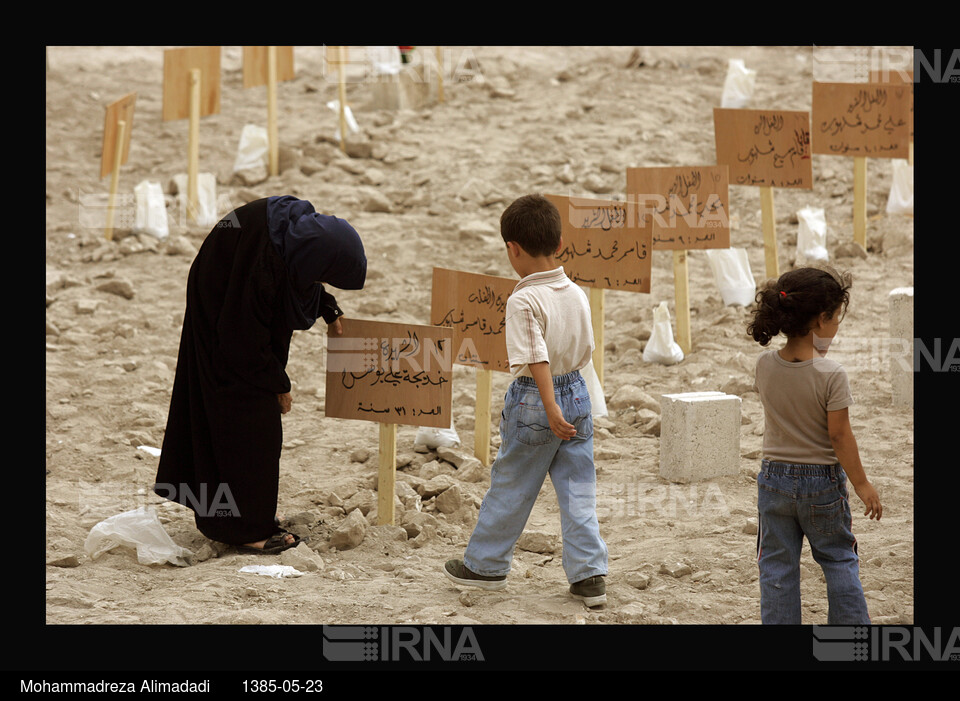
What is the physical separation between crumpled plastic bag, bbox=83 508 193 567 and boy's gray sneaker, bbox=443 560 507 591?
1259 millimetres

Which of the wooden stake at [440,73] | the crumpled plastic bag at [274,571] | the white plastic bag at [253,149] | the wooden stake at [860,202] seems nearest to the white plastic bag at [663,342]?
the wooden stake at [860,202]

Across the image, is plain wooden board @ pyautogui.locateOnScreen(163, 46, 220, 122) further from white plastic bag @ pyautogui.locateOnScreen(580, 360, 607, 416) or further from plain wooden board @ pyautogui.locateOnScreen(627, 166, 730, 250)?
white plastic bag @ pyautogui.locateOnScreen(580, 360, 607, 416)

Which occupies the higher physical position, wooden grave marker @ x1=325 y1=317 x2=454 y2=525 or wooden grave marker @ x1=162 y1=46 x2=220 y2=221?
wooden grave marker @ x1=162 y1=46 x2=220 y2=221

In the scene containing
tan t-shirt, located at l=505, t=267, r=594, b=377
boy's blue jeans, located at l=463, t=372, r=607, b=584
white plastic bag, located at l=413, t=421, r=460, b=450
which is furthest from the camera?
white plastic bag, located at l=413, t=421, r=460, b=450

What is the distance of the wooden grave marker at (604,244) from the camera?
580 centimetres

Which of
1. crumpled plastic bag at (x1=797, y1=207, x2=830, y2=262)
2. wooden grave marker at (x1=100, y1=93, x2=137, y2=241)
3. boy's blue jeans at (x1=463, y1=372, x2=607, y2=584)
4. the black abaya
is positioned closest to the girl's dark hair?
boy's blue jeans at (x1=463, y1=372, x2=607, y2=584)

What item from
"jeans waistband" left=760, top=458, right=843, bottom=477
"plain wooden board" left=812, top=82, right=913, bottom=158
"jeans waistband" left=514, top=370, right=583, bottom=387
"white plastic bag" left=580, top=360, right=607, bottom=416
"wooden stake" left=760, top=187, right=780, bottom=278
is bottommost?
"jeans waistband" left=760, top=458, right=843, bottom=477

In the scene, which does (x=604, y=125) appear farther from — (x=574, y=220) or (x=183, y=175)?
(x=574, y=220)

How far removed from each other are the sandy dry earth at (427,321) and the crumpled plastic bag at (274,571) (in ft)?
0.17

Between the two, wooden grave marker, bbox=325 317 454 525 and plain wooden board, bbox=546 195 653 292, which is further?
plain wooden board, bbox=546 195 653 292

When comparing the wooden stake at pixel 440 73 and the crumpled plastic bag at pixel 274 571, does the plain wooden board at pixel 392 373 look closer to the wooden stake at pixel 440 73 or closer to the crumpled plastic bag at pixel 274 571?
the crumpled plastic bag at pixel 274 571

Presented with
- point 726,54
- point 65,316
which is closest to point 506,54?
point 726,54

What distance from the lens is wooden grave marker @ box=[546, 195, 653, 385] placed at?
5.80 m

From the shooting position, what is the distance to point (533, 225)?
3818 mm
